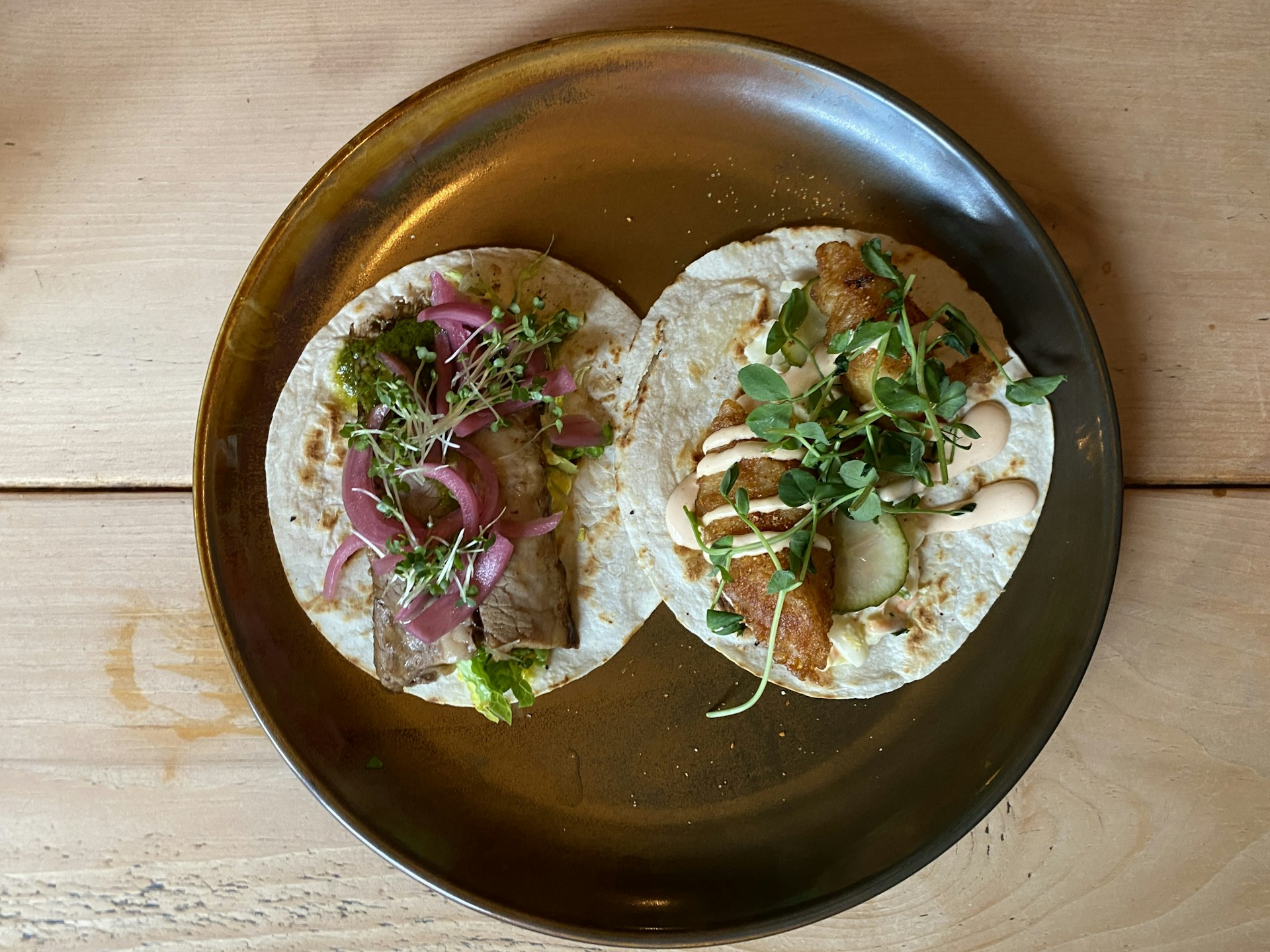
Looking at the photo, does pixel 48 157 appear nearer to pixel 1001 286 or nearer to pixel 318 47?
pixel 318 47

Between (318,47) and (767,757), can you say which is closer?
(767,757)

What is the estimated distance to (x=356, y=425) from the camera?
97.1 inches

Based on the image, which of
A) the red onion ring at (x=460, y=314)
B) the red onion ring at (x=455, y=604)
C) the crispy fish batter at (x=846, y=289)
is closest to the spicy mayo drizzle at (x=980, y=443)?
the crispy fish batter at (x=846, y=289)

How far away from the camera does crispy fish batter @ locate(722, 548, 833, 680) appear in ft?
7.47

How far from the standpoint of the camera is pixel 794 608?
228 cm

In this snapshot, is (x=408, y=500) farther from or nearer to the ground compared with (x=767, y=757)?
farther from the ground

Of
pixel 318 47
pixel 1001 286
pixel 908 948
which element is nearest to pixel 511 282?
pixel 318 47

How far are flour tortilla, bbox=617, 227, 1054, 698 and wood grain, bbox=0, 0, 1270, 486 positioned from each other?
0.53 m

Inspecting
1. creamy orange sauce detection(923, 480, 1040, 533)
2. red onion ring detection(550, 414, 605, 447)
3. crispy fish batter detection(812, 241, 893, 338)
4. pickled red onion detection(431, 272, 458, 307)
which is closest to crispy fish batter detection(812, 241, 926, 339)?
crispy fish batter detection(812, 241, 893, 338)

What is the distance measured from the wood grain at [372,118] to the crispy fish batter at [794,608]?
130cm

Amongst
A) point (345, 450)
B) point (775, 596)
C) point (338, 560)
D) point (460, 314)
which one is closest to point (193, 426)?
point (345, 450)

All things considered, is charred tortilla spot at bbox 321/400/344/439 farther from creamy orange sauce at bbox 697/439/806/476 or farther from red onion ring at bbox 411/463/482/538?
creamy orange sauce at bbox 697/439/806/476

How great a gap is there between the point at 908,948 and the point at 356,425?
269cm

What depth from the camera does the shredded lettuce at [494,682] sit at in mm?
2455
